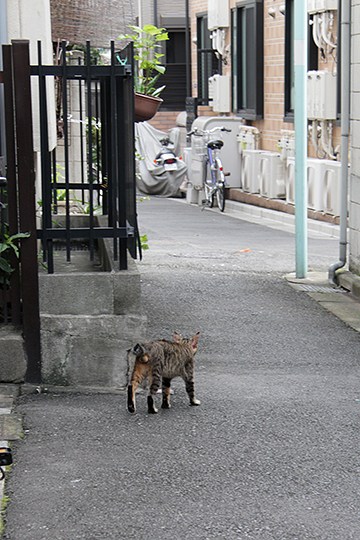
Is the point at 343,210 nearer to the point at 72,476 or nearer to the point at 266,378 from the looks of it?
the point at 266,378

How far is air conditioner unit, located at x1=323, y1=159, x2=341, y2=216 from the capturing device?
57.6 feet

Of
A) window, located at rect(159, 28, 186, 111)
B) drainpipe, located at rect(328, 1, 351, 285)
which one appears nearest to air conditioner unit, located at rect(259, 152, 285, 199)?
drainpipe, located at rect(328, 1, 351, 285)

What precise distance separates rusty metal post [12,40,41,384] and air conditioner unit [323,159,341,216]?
11273mm

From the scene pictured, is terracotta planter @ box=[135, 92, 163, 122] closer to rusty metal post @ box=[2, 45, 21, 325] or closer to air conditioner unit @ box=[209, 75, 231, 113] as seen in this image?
rusty metal post @ box=[2, 45, 21, 325]

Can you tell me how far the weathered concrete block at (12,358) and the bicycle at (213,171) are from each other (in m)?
15.8

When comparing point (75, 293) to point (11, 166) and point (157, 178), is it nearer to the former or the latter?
point (11, 166)

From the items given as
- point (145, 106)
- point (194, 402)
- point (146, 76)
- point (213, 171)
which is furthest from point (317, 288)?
point (213, 171)

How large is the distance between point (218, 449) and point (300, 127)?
6.80m

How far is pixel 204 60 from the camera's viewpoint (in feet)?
93.1

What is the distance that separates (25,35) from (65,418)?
322 centimetres

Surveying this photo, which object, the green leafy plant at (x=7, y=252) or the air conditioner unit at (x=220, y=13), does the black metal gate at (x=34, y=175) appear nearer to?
the green leafy plant at (x=7, y=252)

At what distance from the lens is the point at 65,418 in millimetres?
6316

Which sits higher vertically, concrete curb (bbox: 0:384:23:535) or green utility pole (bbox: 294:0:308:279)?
green utility pole (bbox: 294:0:308:279)

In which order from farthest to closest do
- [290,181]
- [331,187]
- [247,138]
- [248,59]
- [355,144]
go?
[248,59] → [247,138] → [290,181] → [331,187] → [355,144]
